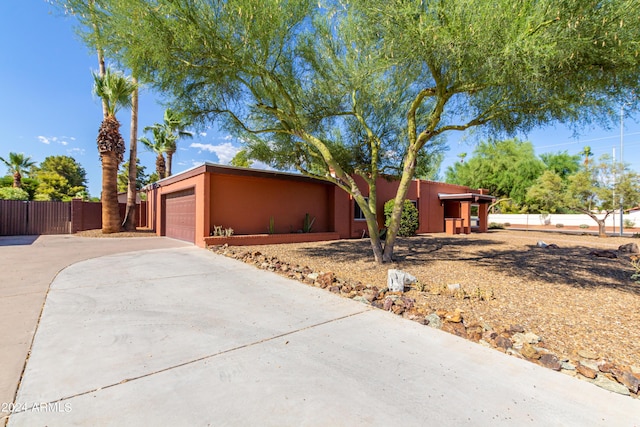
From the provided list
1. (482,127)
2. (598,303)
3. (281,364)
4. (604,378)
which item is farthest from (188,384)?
(482,127)

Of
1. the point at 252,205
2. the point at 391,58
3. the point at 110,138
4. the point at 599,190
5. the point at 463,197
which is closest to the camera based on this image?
the point at 391,58

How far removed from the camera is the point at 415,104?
6.63 m

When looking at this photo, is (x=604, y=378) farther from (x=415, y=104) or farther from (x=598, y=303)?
(x=415, y=104)

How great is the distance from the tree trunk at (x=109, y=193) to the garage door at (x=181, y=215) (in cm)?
228

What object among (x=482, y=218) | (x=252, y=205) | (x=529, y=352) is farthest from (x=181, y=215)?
(x=482, y=218)

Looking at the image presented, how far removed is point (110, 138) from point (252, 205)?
811 cm

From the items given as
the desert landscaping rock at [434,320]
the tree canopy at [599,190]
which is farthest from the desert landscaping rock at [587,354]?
the tree canopy at [599,190]

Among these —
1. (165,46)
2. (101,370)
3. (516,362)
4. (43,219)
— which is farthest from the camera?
(43,219)

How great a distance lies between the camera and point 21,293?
4.88 meters

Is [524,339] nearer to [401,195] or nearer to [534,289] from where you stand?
[534,289]

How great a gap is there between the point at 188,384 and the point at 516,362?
3076mm

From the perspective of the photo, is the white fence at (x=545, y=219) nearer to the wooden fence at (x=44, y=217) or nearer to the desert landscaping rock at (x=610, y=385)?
the desert landscaping rock at (x=610, y=385)

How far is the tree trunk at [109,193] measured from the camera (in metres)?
14.3

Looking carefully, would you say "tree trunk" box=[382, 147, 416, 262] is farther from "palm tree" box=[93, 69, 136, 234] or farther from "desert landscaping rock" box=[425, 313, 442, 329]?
"palm tree" box=[93, 69, 136, 234]
